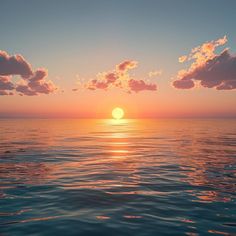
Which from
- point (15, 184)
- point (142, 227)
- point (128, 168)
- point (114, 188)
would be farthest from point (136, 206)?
point (128, 168)

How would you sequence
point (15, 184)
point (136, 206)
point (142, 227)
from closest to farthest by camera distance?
point (142, 227), point (136, 206), point (15, 184)

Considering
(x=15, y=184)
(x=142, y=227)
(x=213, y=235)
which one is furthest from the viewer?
(x=15, y=184)

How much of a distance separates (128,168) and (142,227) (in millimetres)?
12708

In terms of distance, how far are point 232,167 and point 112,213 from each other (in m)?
15.5

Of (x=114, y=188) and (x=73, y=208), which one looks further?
(x=114, y=188)

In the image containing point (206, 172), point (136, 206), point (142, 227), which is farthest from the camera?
point (206, 172)

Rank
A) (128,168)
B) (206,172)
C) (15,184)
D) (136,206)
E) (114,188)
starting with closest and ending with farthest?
(136,206) → (114,188) → (15,184) → (206,172) → (128,168)

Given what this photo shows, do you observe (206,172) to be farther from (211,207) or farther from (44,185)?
(44,185)

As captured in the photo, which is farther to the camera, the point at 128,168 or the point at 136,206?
the point at 128,168

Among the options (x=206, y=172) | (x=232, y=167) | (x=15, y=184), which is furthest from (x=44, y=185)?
(x=232, y=167)

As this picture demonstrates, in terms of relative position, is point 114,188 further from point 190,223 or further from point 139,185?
point 190,223

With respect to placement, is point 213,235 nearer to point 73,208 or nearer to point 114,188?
point 73,208

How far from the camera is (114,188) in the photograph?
49.5 feet

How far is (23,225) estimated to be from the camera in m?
9.47
